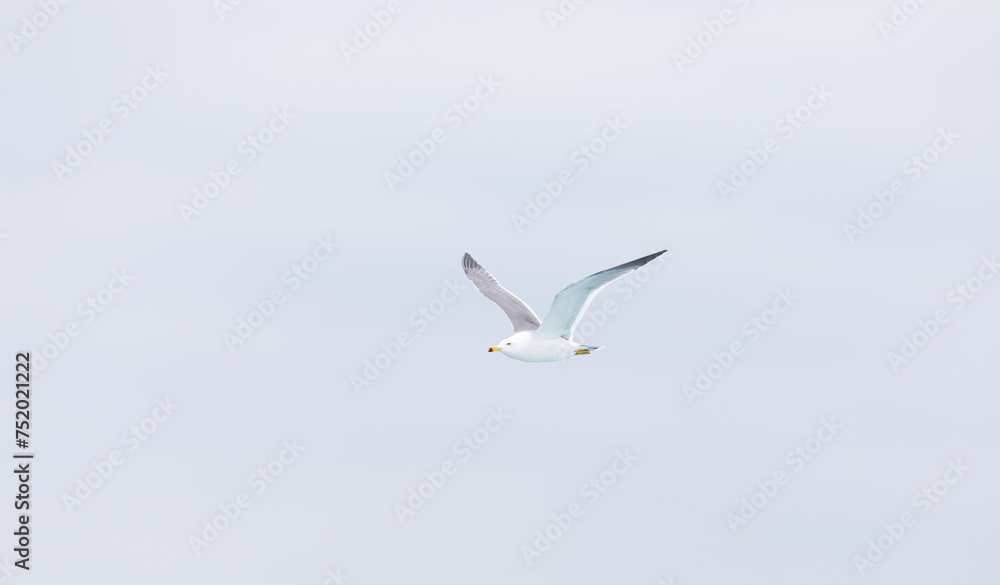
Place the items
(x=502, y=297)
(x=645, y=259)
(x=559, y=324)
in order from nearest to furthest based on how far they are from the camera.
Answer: (x=645, y=259)
(x=559, y=324)
(x=502, y=297)

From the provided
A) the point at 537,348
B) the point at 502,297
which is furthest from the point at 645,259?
the point at 502,297

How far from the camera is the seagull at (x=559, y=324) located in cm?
4412

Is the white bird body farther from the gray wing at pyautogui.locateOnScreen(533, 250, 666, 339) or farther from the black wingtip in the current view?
the black wingtip

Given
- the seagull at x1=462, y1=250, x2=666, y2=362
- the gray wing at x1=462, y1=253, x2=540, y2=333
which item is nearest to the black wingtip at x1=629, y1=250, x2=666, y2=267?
the seagull at x1=462, y1=250, x2=666, y2=362

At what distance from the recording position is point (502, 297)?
169 feet

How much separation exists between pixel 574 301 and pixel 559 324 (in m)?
1.05

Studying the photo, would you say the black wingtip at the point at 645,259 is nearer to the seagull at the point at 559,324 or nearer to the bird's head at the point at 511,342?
the seagull at the point at 559,324

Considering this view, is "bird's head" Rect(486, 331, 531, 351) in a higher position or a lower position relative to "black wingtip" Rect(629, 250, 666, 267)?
lower

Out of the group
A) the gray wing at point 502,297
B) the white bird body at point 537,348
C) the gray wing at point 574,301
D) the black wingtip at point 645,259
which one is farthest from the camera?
the gray wing at point 502,297

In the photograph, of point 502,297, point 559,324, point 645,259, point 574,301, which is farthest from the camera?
point 502,297

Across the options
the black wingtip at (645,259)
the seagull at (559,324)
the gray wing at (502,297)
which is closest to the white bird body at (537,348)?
the seagull at (559,324)

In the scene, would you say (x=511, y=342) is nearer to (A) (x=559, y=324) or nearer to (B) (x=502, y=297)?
(A) (x=559, y=324)

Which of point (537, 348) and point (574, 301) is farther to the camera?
point (537, 348)

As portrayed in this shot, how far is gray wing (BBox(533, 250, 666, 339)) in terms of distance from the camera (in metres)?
43.8
